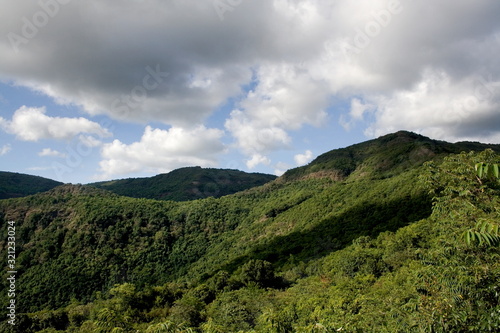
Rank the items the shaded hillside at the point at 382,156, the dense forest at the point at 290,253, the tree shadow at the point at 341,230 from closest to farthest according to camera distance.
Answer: the dense forest at the point at 290,253
the tree shadow at the point at 341,230
the shaded hillside at the point at 382,156

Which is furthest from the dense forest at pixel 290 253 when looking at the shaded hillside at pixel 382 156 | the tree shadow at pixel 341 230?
the shaded hillside at pixel 382 156

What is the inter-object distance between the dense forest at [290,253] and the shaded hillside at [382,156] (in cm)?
88

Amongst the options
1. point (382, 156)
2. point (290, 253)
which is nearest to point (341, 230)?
point (290, 253)

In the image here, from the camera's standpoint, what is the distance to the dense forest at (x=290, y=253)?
1141 centimetres

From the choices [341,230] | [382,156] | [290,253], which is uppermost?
[382,156]

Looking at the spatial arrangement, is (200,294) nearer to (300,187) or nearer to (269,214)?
(269,214)

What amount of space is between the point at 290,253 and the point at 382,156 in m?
74.5

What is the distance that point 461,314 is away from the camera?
918 centimetres

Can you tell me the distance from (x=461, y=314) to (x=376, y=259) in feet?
138

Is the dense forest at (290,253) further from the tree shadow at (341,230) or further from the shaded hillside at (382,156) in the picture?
the shaded hillside at (382,156)

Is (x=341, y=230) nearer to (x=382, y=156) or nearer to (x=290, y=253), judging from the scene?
(x=290, y=253)

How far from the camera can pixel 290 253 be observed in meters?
81.8

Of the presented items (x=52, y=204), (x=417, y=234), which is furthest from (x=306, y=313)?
(x=52, y=204)

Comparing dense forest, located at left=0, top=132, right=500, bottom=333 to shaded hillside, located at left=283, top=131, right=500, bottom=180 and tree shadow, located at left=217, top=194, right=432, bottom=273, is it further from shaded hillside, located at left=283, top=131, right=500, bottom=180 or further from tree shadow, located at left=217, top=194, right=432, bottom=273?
shaded hillside, located at left=283, top=131, right=500, bottom=180
